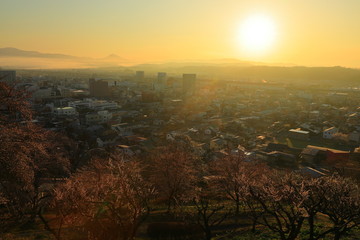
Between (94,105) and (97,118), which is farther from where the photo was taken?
(94,105)

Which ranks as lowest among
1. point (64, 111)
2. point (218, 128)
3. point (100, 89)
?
point (218, 128)

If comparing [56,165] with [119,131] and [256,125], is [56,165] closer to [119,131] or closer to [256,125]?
[119,131]

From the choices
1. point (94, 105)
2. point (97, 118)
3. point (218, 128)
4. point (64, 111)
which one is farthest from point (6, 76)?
point (94, 105)

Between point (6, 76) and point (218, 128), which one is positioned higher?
point (6, 76)

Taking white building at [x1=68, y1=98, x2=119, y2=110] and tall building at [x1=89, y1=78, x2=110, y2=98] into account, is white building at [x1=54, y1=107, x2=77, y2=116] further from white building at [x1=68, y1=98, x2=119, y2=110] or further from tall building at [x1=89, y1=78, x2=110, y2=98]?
tall building at [x1=89, y1=78, x2=110, y2=98]

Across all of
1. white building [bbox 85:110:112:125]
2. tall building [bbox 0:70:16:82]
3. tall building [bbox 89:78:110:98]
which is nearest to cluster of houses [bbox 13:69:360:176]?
white building [bbox 85:110:112:125]

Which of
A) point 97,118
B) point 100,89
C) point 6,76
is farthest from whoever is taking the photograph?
point 100,89

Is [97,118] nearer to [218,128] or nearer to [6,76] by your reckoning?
[218,128]

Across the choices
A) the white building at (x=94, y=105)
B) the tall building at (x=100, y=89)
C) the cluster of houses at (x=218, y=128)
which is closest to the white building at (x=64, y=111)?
the cluster of houses at (x=218, y=128)

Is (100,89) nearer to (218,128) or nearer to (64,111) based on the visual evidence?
(64,111)

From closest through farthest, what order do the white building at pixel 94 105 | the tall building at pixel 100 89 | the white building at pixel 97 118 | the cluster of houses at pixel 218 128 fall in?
the cluster of houses at pixel 218 128, the white building at pixel 97 118, the white building at pixel 94 105, the tall building at pixel 100 89

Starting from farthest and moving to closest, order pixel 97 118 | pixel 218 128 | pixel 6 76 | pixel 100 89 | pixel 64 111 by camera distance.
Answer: pixel 100 89
pixel 64 111
pixel 97 118
pixel 218 128
pixel 6 76

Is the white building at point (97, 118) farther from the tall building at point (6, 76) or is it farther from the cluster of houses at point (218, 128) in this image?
the tall building at point (6, 76)
